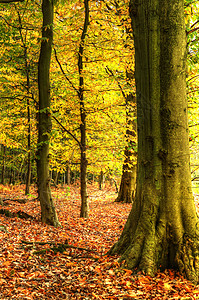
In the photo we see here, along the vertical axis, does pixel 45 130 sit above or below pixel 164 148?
above

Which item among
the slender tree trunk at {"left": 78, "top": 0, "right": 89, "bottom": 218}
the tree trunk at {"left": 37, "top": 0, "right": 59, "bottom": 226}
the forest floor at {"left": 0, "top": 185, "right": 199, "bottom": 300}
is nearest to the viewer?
the forest floor at {"left": 0, "top": 185, "right": 199, "bottom": 300}

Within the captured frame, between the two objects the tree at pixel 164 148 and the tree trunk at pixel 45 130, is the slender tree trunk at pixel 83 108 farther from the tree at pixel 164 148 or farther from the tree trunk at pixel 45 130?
the tree at pixel 164 148

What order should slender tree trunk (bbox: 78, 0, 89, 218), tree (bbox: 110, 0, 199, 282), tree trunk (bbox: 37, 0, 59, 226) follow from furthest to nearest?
1. slender tree trunk (bbox: 78, 0, 89, 218)
2. tree trunk (bbox: 37, 0, 59, 226)
3. tree (bbox: 110, 0, 199, 282)

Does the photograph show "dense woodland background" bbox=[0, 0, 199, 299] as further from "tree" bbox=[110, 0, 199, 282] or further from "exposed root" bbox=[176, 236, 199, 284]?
"tree" bbox=[110, 0, 199, 282]

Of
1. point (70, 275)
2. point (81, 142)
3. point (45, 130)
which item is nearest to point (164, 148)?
point (70, 275)

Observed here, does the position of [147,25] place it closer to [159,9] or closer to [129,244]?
[159,9]

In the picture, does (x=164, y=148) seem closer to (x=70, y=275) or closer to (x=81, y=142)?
(x=70, y=275)

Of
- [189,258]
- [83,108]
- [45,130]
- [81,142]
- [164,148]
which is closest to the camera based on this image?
[189,258]

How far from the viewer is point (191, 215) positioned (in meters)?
3.91

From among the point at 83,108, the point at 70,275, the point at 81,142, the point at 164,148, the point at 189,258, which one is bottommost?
the point at 70,275

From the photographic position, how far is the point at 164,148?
397 centimetres

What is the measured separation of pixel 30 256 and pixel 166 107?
145 inches

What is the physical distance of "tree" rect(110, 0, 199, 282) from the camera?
3865mm

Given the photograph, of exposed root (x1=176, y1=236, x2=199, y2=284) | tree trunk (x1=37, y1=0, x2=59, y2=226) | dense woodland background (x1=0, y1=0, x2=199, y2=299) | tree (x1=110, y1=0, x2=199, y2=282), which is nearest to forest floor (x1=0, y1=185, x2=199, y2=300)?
dense woodland background (x1=0, y1=0, x2=199, y2=299)
